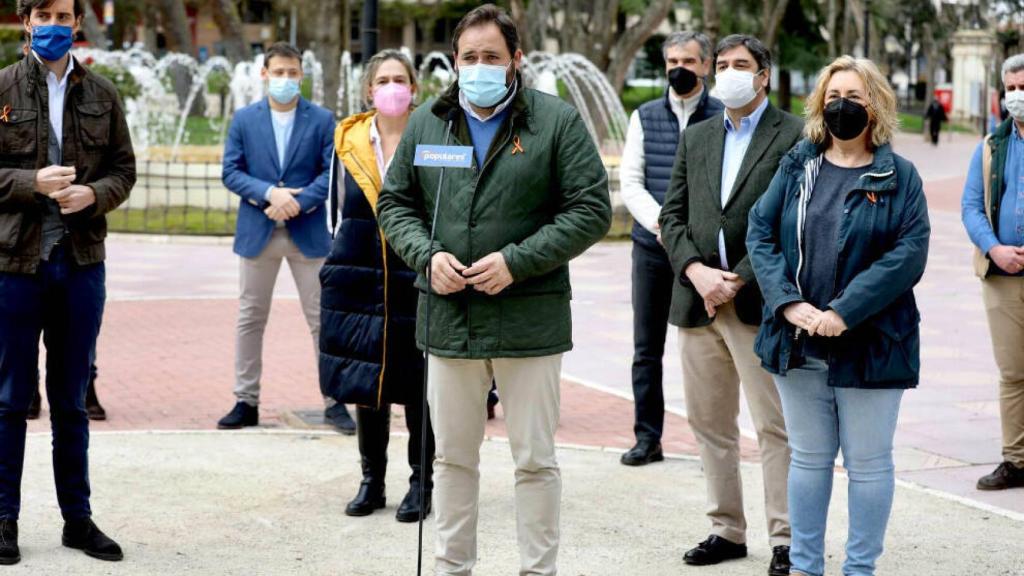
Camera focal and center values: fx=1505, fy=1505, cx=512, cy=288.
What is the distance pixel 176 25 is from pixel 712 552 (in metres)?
31.6

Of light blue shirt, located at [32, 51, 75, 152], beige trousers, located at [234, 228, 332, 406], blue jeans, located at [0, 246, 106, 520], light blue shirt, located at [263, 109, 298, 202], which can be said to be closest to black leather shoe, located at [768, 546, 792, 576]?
blue jeans, located at [0, 246, 106, 520]

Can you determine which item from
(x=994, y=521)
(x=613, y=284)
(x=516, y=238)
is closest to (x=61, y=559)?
(x=516, y=238)

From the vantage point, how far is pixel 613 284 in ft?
48.3

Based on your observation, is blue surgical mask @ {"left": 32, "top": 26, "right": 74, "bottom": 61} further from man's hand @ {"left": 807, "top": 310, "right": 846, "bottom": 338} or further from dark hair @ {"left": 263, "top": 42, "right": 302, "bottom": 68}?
man's hand @ {"left": 807, "top": 310, "right": 846, "bottom": 338}

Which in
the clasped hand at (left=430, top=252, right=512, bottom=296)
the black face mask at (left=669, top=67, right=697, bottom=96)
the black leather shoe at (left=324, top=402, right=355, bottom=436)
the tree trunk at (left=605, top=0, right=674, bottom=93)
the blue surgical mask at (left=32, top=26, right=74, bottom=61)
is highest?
the tree trunk at (left=605, top=0, right=674, bottom=93)

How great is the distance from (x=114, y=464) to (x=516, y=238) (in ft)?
10.5

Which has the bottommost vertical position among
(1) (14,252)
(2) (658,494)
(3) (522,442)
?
(2) (658,494)

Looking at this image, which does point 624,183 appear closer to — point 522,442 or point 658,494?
point 658,494

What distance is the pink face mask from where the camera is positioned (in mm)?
6359

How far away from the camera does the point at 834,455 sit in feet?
16.9

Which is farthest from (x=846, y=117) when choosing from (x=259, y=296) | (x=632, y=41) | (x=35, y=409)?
(x=632, y=41)

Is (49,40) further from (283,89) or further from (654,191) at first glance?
(654,191)

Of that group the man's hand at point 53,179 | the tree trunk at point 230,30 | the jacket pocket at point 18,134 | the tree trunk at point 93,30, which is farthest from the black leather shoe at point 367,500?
the tree trunk at point 93,30

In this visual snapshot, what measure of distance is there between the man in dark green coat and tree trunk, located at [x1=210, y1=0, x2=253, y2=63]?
91.3 feet
